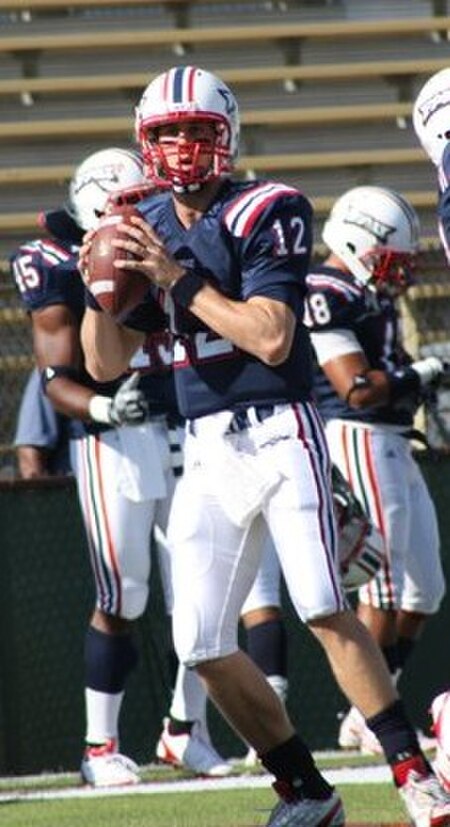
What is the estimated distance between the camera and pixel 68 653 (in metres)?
7.99

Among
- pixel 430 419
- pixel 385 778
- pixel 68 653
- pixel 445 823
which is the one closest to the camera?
pixel 445 823

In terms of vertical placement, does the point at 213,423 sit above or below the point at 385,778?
above

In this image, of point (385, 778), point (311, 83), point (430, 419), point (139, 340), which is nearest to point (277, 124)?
point (311, 83)

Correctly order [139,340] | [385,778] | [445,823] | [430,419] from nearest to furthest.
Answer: [445,823]
[139,340]
[385,778]
[430,419]

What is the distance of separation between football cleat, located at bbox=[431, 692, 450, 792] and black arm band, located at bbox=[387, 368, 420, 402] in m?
2.94

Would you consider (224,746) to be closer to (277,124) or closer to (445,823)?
Result: (445,823)

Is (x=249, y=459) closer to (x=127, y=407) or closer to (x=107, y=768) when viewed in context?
(x=127, y=407)

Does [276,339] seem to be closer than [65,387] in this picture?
Yes

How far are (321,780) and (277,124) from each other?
7140 millimetres

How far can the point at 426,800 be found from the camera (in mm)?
4695

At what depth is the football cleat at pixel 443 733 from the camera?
4.49 meters

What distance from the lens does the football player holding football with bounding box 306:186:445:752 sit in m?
7.48

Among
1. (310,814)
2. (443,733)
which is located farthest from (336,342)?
(443,733)

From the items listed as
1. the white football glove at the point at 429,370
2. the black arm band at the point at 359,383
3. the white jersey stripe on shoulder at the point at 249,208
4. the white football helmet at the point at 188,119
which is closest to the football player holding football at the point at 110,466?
Answer: the black arm band at the point at 359,383
